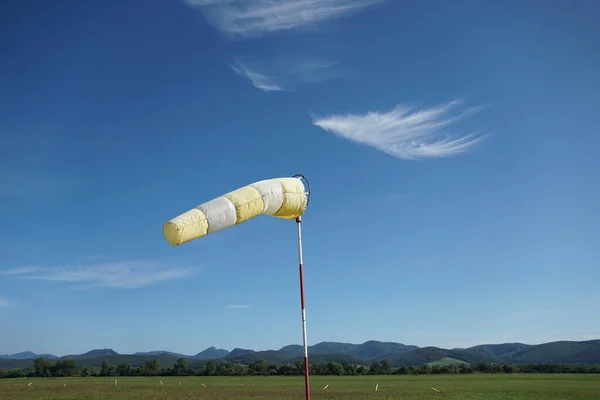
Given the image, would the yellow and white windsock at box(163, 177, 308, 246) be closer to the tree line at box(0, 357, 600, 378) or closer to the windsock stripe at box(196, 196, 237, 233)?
the windsock stripe at box(196, 196, 237, 233)

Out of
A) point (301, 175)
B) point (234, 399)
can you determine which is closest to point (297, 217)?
point (301, 175)

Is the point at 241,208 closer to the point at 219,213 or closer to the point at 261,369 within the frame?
the point at 219,213

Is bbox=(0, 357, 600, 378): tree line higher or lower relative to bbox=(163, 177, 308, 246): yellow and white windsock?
lower

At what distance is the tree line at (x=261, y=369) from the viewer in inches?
3342

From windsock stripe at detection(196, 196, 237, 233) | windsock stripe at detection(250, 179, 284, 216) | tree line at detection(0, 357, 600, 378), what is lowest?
tree line at detection(0, 357, 600, 378)

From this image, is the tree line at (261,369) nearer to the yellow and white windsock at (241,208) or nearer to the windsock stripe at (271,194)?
the yellow and white windsock at (241,208)

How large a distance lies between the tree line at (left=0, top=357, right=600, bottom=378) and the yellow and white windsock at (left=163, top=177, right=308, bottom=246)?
70996 mm

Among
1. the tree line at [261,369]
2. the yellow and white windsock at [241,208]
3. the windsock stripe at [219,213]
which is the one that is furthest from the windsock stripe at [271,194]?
the tree line at [261,369]

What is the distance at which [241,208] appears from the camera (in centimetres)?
1398

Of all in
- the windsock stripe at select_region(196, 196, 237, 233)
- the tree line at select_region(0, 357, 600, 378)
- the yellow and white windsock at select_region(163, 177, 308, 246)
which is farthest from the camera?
the tree line at select_region(0, 357, 600, 378)

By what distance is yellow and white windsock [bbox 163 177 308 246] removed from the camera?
12688 mm

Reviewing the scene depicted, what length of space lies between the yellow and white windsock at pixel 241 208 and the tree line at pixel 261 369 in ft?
233

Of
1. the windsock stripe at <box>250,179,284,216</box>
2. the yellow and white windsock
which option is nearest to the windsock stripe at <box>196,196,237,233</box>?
the yellow and white windsock

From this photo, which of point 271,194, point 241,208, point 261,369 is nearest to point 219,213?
point 241,208
